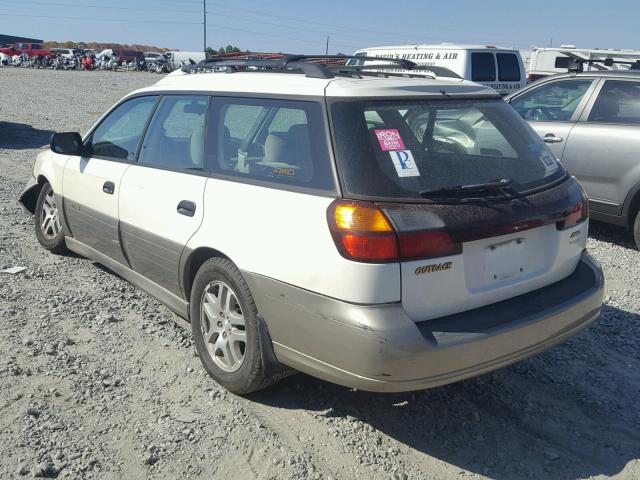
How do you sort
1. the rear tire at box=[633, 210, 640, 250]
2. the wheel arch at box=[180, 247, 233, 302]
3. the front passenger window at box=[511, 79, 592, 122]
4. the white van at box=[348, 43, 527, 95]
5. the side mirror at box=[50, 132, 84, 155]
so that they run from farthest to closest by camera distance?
the white van at box=[348, 43, 527, 95] < the front passenger window at box=[511, 79, 592, 122] < the rear tire at box=[633, 210, 640, 250] < the side mirror at box=[50, 132, 84, 155] < the wheel arch at box=[180, 247, 233, 302]

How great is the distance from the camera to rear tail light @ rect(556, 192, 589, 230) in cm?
338

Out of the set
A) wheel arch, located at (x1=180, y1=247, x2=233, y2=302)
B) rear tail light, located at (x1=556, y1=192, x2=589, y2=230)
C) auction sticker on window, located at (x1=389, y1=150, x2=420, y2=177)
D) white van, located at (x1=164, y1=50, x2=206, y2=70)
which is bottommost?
white van, located at (x1=164, y1=50, x2=206, y2=70)

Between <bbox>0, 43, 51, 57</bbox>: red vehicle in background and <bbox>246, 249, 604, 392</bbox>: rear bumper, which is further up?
<bbox>246, 249, 604, 392</bbox>: rear bumper

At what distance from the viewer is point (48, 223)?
5781 millimetres

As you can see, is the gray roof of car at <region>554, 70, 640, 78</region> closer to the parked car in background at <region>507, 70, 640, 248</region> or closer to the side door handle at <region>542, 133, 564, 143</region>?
the parked car in background at <region>507, 70, 640, 248</region>

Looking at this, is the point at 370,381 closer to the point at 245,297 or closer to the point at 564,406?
the point at 245,297

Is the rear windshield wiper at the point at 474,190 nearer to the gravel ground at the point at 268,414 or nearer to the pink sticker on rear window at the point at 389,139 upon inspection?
the pink sticker on rear window at the point at 389,139

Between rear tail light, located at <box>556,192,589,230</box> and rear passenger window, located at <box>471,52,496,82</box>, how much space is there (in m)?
10.6

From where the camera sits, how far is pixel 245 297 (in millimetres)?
3293

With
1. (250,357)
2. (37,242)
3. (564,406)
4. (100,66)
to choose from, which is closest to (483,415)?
(564,406)

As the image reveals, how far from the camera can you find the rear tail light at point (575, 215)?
3377 mm

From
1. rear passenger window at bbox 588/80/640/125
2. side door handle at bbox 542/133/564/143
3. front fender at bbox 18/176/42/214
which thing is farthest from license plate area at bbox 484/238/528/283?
front fender at bbox 18/176/42/214

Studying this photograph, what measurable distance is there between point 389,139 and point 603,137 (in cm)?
448

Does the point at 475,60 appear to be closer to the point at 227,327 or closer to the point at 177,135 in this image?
the point at 177,135
